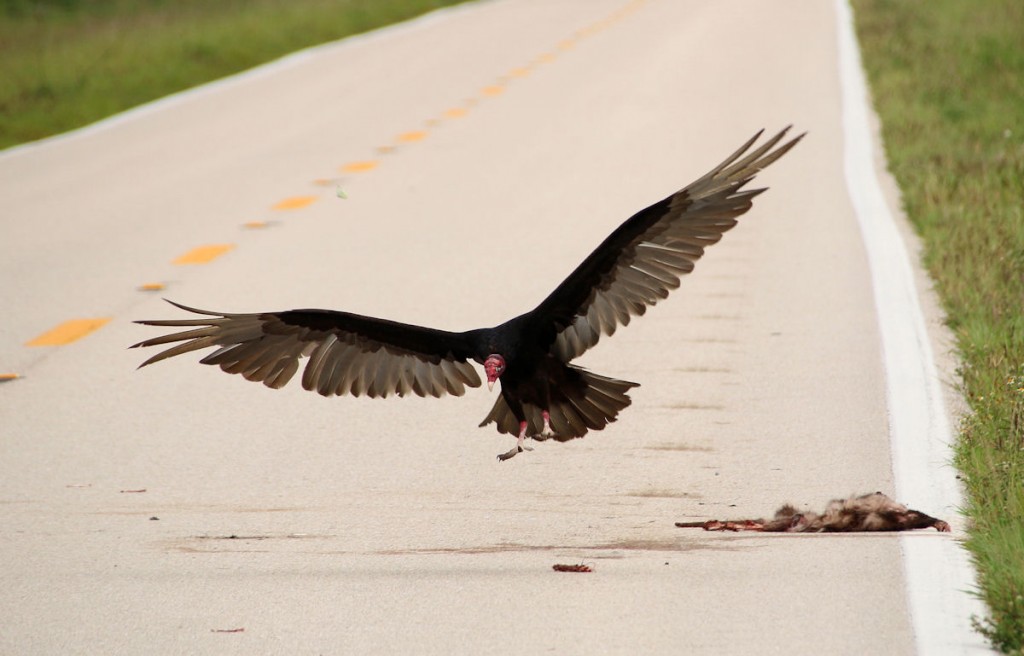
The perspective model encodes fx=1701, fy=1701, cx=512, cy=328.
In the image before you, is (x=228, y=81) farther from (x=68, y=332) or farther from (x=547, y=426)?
(x=547, y=426)

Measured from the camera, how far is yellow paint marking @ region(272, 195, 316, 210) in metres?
11.8

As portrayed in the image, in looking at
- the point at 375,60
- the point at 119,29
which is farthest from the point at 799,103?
the point at 119,29

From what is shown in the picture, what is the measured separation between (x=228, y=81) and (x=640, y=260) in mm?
15716

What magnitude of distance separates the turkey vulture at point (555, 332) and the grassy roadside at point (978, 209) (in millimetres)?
1133

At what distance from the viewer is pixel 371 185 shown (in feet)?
41.6

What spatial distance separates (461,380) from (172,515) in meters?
1.09

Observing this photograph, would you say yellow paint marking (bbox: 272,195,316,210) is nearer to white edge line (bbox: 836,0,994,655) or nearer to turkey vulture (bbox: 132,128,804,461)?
white edge line (bbox: 836,0,994,655)

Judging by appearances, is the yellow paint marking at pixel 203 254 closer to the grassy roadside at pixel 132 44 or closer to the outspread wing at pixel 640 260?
the outspread wing at pixel 640 260

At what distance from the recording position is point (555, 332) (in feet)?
18.0

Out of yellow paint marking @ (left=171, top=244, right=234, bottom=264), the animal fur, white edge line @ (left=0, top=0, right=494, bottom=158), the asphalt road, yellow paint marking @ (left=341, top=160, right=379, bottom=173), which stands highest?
white edge line @ (left=0, top=0, right=494, bottom=158)

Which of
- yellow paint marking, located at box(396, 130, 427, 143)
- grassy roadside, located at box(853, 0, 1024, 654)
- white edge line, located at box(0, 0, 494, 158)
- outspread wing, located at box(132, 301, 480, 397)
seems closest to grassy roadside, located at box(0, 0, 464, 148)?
white edge line, located at box(0, 0, 494, 158)

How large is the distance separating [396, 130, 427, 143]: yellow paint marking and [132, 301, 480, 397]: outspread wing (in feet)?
31.3

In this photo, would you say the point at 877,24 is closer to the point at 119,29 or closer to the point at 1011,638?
the point at 119,29

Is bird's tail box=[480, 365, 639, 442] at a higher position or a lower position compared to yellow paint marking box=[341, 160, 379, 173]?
lower
